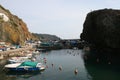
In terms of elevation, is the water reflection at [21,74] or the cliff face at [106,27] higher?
the cliff face at [106,27]

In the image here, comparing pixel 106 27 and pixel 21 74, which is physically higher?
pixel 106 27

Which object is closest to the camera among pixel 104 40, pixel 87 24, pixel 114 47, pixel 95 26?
pixel 114 47

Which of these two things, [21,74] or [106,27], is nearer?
[21,74]

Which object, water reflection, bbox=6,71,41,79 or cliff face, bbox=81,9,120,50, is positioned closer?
water reflection, bbox=6,71,41,79

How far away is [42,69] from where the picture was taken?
263ft

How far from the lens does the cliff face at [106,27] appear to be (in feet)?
433

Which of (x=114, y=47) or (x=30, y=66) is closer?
(x=30, y=66)

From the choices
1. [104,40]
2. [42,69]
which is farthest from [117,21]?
[42,69]

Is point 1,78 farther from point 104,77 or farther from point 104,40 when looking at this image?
point 104,40

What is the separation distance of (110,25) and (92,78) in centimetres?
7359

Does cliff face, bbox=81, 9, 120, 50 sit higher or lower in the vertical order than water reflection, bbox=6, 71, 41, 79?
higher

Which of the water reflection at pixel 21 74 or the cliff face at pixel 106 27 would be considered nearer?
the water reflection at pixel 21 74

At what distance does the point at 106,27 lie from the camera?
137875mm

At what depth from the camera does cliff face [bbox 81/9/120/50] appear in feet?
433
